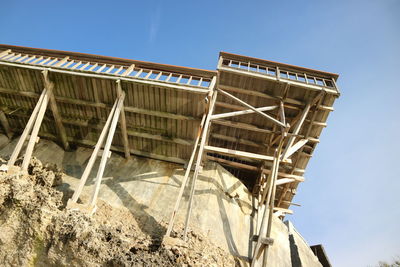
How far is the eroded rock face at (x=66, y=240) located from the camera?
576 centimetres

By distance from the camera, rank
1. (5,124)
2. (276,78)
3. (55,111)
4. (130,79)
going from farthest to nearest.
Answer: (5,124) → (276,78) → (55,111) → (130,79)

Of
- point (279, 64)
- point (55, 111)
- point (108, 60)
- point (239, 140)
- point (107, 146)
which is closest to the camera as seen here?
point (107, 146)

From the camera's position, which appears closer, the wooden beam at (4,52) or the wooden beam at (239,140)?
the wooden beam at (4,52)

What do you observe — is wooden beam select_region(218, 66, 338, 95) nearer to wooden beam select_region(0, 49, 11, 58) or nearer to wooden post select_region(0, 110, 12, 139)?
wooden beam select_region(0, 49, 11, 58)

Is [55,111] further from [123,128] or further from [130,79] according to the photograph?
[130,79]

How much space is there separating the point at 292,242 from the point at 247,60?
9.57 meters

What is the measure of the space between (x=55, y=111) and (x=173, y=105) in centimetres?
499

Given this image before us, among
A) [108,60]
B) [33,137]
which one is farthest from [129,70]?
[33,137]

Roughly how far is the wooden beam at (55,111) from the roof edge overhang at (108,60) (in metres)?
1.82

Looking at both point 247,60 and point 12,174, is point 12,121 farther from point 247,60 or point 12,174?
point 247,60

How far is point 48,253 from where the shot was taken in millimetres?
5891

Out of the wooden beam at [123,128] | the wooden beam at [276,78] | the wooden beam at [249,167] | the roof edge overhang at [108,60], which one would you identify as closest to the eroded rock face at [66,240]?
the wooden beam at [123,128]

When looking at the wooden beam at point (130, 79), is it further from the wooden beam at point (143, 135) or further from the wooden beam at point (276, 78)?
the wooden beam at point (143, 135)

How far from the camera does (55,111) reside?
393 inches
